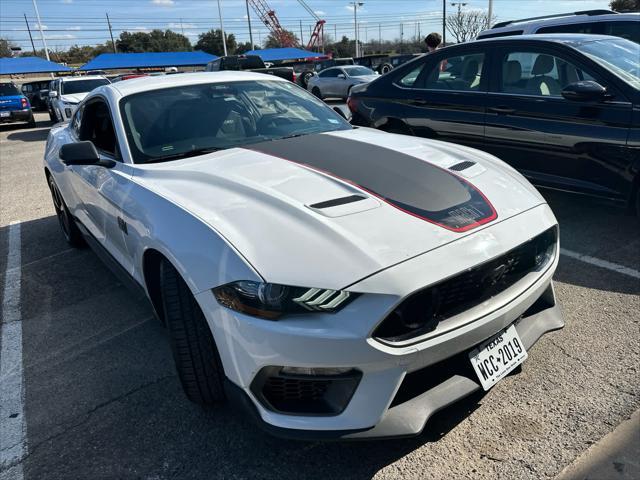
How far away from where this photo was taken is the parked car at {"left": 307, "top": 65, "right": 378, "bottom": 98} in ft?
66.2

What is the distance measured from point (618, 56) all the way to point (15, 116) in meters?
18.2

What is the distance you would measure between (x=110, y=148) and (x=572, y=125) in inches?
142

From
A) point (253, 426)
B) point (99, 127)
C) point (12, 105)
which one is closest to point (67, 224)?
point (99, 127)

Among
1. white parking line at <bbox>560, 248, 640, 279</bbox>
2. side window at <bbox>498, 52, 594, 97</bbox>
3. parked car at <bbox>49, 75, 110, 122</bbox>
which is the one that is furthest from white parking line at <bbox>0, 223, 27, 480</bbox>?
parked car at <bbox>49, 75, 110, 122</bbox>

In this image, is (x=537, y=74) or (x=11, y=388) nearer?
(x=11, y=388)

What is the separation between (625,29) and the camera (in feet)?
20.7

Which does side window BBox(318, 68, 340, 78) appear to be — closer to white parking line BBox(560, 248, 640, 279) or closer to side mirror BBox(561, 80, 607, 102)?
side mirror BBox(561, 80, 607, 102)

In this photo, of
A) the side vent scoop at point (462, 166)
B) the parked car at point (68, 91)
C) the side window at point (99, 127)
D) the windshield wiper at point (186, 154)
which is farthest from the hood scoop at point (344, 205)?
the parked car at point (68, 91)

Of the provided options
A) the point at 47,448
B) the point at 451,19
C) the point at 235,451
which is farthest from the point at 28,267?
the point at 451,19

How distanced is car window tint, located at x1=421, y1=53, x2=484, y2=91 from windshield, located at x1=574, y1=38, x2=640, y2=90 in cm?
91

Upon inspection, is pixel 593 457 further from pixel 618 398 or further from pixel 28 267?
pixel 28 267

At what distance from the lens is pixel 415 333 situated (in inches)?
71.3

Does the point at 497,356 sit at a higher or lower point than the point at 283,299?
lower

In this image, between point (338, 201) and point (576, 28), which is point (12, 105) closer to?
point (576, 28)
